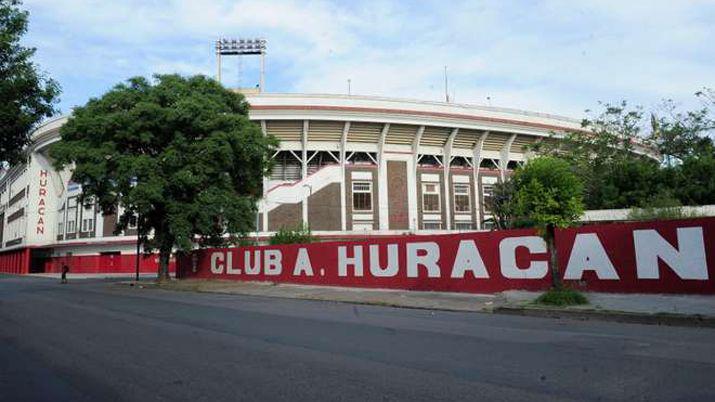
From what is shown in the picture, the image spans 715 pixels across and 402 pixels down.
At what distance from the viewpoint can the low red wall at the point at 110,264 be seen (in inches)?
2406

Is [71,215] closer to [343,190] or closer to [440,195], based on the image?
[343,190]

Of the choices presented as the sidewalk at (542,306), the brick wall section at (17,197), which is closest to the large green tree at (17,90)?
the sidewalk at (542,306)

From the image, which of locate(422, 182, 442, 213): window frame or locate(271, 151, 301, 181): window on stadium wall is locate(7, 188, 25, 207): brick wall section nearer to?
locate(271, 151, 301, 181): window on stadium wall

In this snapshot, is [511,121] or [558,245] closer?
[558,245]

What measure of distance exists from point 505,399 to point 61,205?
244 feet

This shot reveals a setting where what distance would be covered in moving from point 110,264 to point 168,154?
130ft

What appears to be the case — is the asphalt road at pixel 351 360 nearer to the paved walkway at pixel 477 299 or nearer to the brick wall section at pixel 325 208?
the paved walkway at pixel 477 299

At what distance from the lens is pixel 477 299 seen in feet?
56.8

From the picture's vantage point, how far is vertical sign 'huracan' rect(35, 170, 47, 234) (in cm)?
7000

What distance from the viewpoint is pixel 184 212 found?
96.3ft

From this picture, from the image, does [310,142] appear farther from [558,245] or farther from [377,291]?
[558,245]

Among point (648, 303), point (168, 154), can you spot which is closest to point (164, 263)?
→ point (168, 154)

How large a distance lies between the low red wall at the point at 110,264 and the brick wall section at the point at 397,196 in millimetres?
22481

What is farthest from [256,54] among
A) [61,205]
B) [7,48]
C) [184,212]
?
[7,48]
